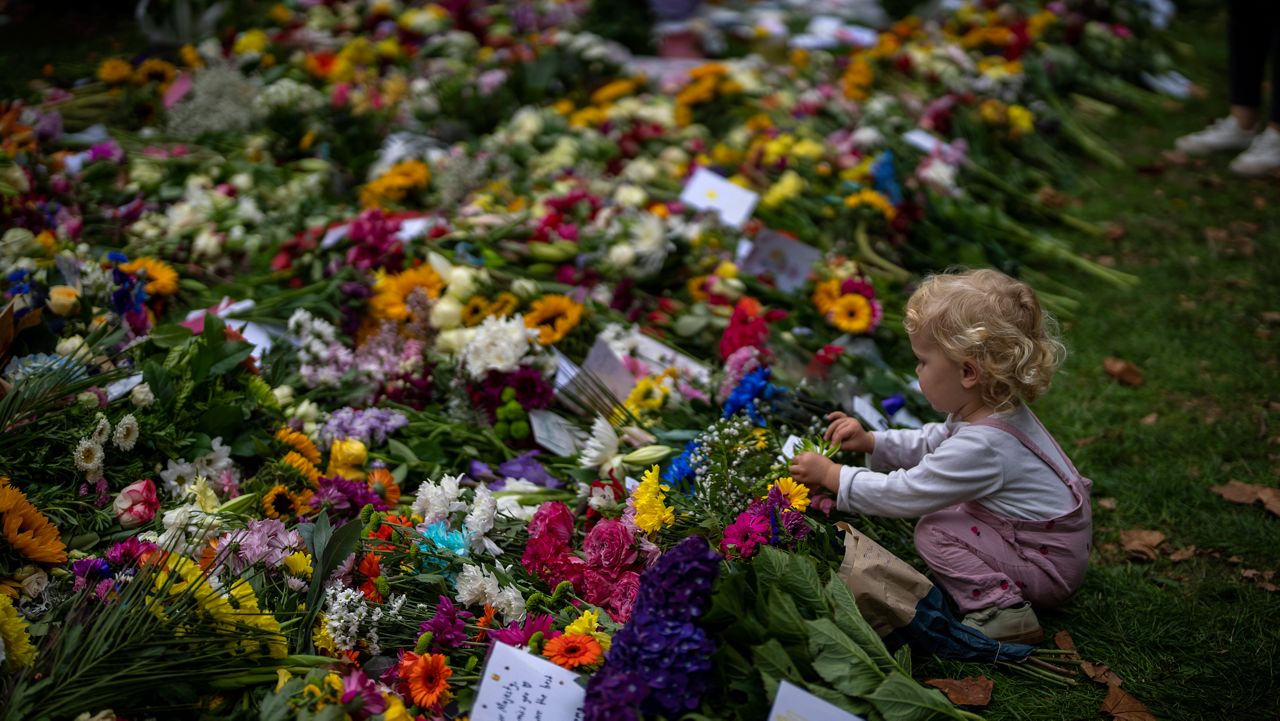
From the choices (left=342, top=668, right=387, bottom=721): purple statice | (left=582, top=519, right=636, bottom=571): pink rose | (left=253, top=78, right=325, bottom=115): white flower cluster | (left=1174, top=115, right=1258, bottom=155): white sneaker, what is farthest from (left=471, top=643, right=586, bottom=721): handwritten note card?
(left=1174, top=115, right=1258, bottom=155): white sneaker

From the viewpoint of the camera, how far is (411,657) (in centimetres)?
179

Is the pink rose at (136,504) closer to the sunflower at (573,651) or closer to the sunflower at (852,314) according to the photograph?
the sunflower at (573,651)

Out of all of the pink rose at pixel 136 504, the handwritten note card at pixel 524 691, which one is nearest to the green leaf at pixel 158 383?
the pink rose at pixel 136 504

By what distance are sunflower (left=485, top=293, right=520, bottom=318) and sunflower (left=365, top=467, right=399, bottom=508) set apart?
719 mm

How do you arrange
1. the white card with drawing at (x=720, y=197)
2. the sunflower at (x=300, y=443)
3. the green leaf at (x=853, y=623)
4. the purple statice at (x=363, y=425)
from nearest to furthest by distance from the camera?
the green leaf at (x=853, y=623), the sunflower at (x=300, y=443), the purple statice at (x=363, y=425), the white card with drawing at (x=720, y=197)

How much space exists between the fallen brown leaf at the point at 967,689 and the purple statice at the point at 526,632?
2.60 feet

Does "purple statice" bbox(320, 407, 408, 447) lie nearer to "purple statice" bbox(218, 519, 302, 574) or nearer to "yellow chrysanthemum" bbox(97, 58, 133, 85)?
"purple statice" bbox(218, 519, 302, 574)

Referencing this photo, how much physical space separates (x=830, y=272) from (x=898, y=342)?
345mm

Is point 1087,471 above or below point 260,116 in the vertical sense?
below

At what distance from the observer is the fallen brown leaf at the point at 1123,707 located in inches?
73.7

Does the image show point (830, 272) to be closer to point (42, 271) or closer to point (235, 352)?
point (235, 352)

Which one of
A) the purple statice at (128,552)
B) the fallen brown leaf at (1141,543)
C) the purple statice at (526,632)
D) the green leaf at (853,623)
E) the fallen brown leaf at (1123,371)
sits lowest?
the fallen brown leaf at (1123,371)

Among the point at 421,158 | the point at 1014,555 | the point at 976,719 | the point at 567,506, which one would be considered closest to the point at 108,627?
the point at 567,506

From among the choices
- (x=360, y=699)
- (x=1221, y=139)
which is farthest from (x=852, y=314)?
(x=1221, y=139)
